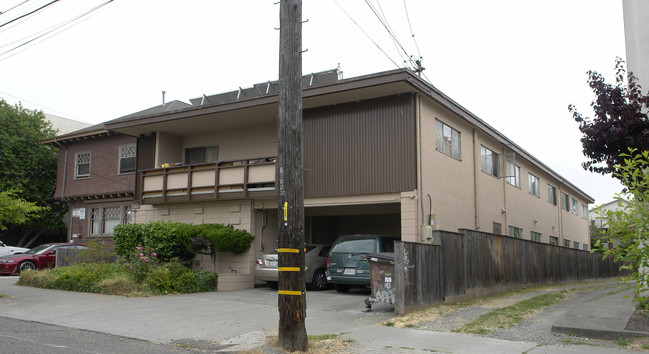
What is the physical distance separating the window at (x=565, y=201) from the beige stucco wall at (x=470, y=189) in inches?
205

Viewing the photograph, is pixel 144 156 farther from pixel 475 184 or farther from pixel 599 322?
pixel 599 322

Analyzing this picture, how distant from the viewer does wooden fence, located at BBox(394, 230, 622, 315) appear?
422 inches

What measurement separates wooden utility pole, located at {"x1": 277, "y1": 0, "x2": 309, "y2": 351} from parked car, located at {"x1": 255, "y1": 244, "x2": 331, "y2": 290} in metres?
7.89

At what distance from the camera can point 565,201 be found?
3469 cm

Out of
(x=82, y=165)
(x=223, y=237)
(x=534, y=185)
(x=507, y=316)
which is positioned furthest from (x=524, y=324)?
(x=82, y=165)

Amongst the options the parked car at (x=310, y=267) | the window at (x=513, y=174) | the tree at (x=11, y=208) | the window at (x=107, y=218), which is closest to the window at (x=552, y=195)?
the window at (x=513, y=174)

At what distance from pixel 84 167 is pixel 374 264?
19.2 meters

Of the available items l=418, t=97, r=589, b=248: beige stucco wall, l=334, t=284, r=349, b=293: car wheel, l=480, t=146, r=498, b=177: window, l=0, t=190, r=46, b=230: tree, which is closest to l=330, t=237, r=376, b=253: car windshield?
l=334, t=284, r=349, b=293: car wheel

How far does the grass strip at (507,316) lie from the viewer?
9.02 meters

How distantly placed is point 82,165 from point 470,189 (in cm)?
1814

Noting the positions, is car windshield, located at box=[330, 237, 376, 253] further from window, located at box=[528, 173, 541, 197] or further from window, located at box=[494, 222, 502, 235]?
window, located at box=[528, 173, 541, 197]

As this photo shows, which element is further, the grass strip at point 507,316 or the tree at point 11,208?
the tree at point 11,208

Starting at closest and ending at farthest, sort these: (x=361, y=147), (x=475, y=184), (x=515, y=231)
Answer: (x=361, y=147), (x=475, y=184), (x=515, y=231)

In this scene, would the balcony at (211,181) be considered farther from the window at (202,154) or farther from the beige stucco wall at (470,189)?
the beige stucco wall at (470,189)
